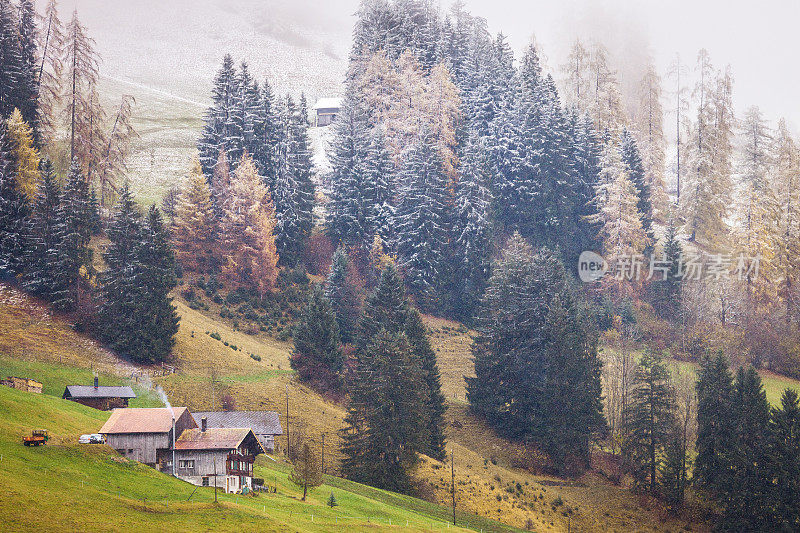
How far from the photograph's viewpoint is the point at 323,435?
71.6 meters

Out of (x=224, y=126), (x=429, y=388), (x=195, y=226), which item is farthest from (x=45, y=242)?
(x=429, y=388)

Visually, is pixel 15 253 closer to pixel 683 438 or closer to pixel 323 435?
pixel 323 435

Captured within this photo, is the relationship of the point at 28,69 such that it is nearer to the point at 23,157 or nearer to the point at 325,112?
the point at 23,157

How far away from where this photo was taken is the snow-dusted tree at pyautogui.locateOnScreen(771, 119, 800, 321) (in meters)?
99.2

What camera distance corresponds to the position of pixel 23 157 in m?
84.6

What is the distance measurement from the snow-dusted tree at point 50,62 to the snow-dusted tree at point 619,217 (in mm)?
67784

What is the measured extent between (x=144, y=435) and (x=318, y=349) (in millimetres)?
25346

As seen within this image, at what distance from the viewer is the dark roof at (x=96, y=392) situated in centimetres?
6494

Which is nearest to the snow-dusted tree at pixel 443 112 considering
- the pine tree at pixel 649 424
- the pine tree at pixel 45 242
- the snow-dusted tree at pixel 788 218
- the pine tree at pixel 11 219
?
the snow-dusted tree at pixel 788 218

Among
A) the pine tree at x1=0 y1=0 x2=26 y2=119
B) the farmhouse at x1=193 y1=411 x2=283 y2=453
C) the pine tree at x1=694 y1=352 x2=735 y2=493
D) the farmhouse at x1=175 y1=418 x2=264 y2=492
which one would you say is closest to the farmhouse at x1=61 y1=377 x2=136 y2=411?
the farmhouse at x1=193 y1=411 x2=283 y2=453

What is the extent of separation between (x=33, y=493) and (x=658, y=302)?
8086cm

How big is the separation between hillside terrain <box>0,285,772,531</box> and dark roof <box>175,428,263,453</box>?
706cm

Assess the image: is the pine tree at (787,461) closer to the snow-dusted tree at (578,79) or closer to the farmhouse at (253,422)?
the farmhouse at (253,422)

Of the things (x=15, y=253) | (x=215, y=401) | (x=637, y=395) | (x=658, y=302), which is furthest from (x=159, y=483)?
(x=658, y=302)
